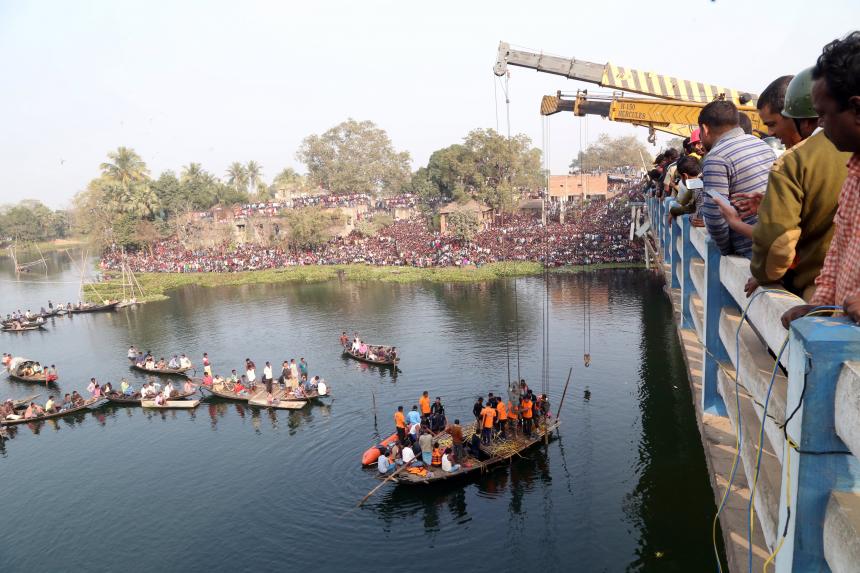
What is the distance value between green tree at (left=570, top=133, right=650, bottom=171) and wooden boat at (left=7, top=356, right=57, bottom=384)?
83510mm

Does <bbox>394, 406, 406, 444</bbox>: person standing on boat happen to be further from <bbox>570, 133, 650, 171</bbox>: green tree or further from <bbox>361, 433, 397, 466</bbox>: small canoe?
<bbox>570, 133, 650, 171</bbox>: green tree

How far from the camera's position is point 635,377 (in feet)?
Answer: 82.7

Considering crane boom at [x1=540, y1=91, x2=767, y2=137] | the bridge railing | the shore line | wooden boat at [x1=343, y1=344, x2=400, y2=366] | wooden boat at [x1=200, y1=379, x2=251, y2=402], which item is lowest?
wooden boat at [x1=200, y1=379, x2=251, y2=402]

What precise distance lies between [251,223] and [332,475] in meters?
58.7

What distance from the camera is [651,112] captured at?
22.1 m

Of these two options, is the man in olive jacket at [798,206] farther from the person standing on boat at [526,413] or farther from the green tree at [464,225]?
the green tree at [464,225]

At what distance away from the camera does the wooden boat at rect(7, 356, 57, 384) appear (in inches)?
1241

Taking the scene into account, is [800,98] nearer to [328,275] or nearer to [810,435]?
[810,435]

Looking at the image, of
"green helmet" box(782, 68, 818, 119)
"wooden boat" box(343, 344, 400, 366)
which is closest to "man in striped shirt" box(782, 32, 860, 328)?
"green helmet" box(782, 68, 818, 119)

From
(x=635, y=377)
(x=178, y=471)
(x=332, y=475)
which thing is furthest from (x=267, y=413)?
(x=635, y=377)

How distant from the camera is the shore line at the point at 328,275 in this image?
49844mm

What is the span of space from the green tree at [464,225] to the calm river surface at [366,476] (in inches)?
959

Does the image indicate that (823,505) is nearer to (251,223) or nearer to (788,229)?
(788,229)

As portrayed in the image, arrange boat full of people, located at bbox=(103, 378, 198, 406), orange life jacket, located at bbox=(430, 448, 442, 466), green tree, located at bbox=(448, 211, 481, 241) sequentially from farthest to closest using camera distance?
1. green tree, located at bbox=(448, 211, 481, 241)
2. boat full of people, located at bbox=(103, 378, 198, 406)
3. orange life jacket, located at bbox=(430, 448, 442, 466)
